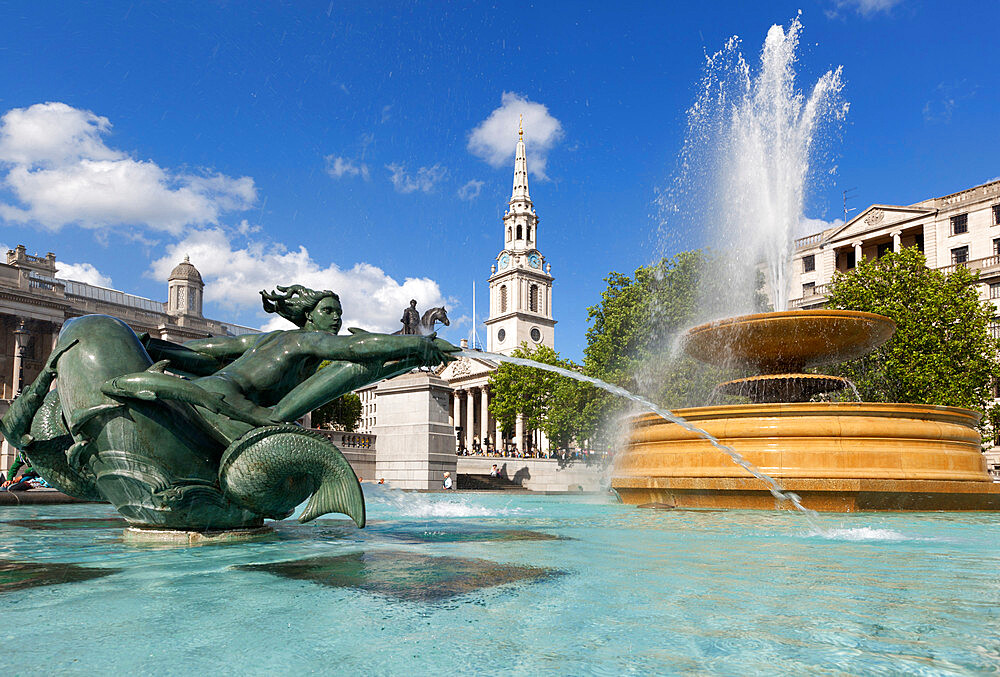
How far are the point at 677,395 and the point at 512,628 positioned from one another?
1064 inches

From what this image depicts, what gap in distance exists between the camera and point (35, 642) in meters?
2.62

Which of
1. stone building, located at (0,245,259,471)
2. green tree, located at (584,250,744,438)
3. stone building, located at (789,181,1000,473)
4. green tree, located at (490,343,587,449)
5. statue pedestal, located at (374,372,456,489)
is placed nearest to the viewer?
statue pedestal, located at (374,372,456,489)

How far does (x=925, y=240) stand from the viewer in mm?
47625

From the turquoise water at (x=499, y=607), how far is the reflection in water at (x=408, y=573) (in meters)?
0.02

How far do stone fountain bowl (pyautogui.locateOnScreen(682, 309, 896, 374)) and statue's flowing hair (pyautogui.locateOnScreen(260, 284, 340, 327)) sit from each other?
9483 millimetres

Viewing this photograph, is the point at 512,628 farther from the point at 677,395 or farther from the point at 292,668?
the point at 677,395

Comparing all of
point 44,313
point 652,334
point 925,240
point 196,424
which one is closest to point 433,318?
point 196,424

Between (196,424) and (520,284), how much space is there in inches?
4016

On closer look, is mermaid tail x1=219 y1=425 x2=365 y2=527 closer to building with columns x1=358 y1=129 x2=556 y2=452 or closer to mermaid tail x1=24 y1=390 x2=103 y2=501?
mermaid tail x1=24 y1=390 x2=103 y2=501

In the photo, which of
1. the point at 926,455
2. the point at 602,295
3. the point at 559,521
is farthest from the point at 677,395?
the point at 559,521

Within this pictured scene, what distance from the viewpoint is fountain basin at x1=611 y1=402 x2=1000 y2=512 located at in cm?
1024

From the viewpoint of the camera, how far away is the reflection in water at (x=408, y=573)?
3734mm

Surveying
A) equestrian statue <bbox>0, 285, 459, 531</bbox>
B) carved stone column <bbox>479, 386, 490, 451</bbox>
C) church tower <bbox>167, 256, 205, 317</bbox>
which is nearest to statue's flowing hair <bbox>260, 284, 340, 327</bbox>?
equestrian statue <bbox>0, 285, 459, 531</bbox>

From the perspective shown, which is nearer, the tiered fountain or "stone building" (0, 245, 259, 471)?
the tiered fountain
